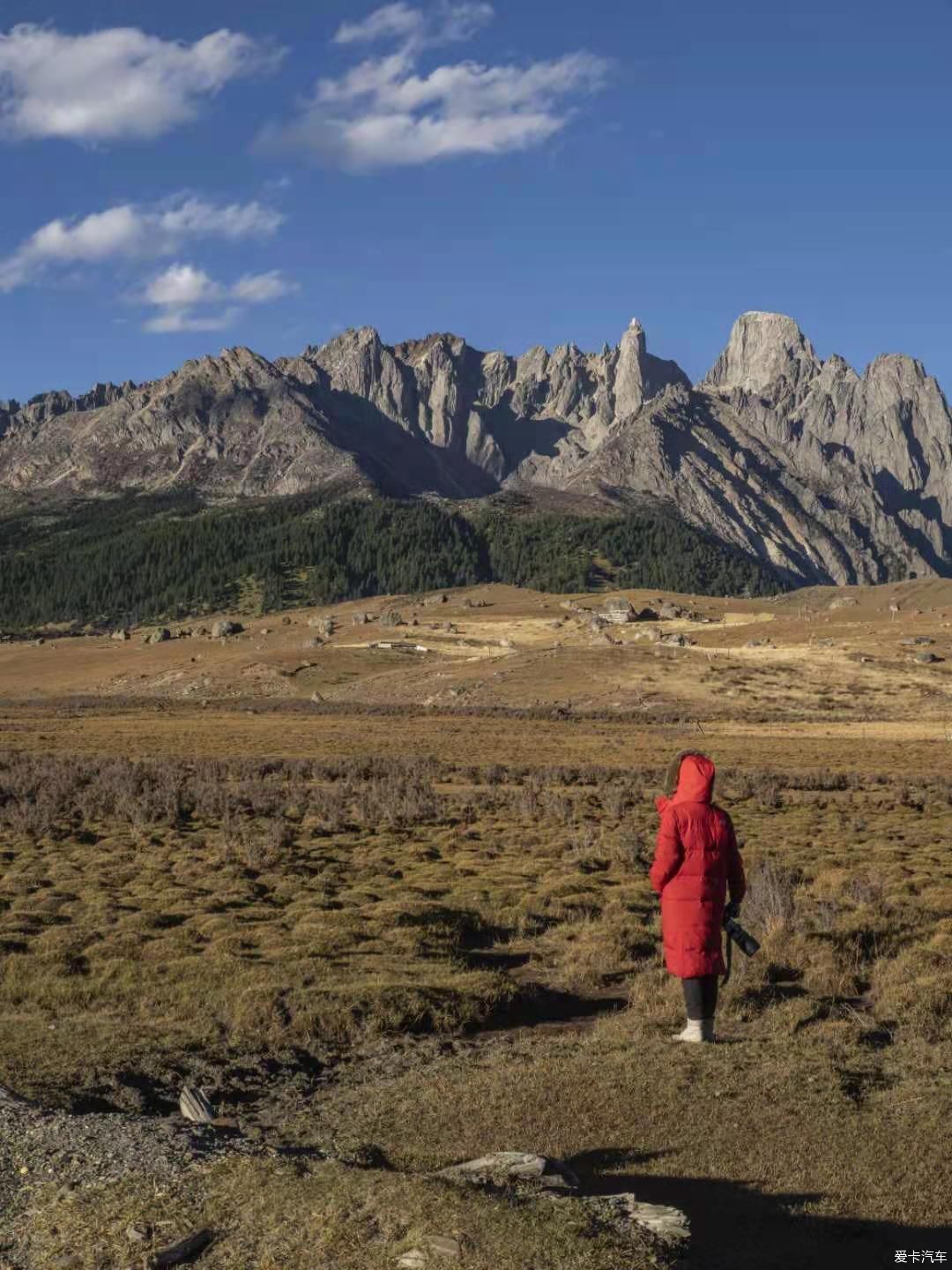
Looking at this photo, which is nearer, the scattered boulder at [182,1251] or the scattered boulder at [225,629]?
the scattered boulder at [182,1251]

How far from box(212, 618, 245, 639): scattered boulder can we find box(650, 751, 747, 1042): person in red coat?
146m

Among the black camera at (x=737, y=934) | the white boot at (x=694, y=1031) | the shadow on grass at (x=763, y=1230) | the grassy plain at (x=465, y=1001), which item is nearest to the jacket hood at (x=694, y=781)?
the black camera at (x=737, y=934)

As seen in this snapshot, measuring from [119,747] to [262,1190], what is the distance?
171ft

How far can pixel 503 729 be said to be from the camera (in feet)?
237

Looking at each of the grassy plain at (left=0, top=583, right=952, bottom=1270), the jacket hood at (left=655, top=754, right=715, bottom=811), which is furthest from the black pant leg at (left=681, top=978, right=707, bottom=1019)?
the jacket hood at (left=655, top=754, right=715, bottom=811)

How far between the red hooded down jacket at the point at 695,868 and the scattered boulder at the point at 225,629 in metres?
146

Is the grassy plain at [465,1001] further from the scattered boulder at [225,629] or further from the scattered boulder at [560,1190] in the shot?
the scattered boulder at [225,629]

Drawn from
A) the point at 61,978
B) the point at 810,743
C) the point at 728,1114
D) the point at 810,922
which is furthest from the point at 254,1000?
the point at 810,743

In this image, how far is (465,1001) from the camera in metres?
14.2

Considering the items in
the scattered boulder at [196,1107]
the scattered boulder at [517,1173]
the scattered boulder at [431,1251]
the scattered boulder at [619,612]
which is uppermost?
the scattered boulder at [619,612]

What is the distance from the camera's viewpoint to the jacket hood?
1115 cm

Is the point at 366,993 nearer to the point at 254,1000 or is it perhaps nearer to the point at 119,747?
the point at 254,1000

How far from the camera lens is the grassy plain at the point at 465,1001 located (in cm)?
720

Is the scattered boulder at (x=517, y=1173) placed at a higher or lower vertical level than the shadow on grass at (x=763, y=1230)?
higher
